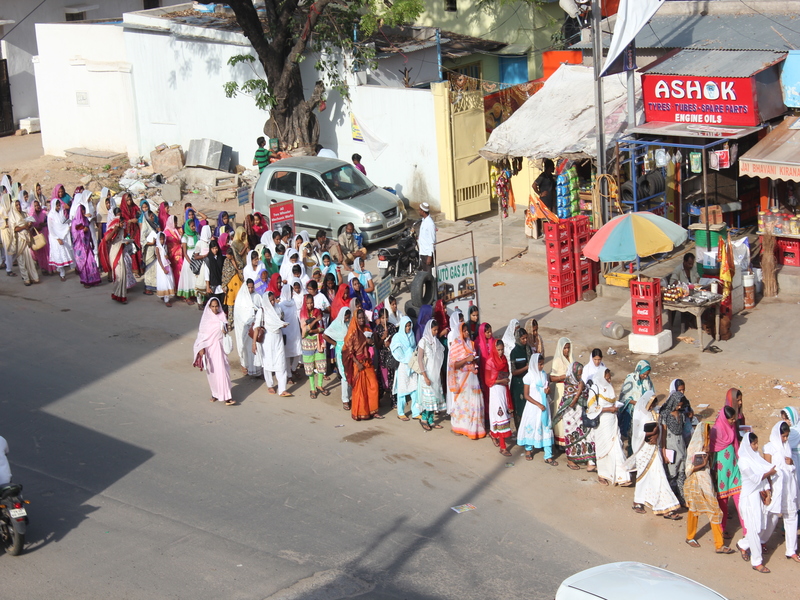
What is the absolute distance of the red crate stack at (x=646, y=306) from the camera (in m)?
12.8

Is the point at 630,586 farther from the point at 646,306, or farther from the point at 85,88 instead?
the point at 85,88

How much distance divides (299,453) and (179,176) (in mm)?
14076

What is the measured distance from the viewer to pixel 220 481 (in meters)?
10.2

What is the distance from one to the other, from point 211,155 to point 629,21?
→ 1183 centimetres

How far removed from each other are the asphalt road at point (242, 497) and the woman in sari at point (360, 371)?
0.20 m

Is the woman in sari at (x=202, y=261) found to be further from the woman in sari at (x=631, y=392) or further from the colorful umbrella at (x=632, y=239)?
the woman in sari at (x=631, y=392)

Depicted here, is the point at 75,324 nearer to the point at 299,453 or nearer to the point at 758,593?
the point at 299,453

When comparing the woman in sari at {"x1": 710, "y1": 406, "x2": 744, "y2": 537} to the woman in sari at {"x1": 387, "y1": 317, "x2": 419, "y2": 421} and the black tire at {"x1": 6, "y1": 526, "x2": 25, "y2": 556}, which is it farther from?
the black tire at {"x1": 6, "y1": 526, "x2": 25, "y2": 556}

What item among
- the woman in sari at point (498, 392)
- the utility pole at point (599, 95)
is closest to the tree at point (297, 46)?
the utility pole at point (599, 95)

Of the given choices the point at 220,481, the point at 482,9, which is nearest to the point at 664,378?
the point at 220,481

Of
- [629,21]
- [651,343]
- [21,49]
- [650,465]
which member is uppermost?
[21,49]

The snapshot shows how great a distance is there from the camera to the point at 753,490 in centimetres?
823

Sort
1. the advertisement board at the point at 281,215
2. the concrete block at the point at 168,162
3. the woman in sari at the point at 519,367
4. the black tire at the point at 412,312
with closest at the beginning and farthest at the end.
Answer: the woman in sari at the point at 519,367 < the black tire at the point at 412,312 < the advertisement board at the point at 281,215 < the concrete block at the point at 168,162

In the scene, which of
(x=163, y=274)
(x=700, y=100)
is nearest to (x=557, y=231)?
(x=700, y=100)
